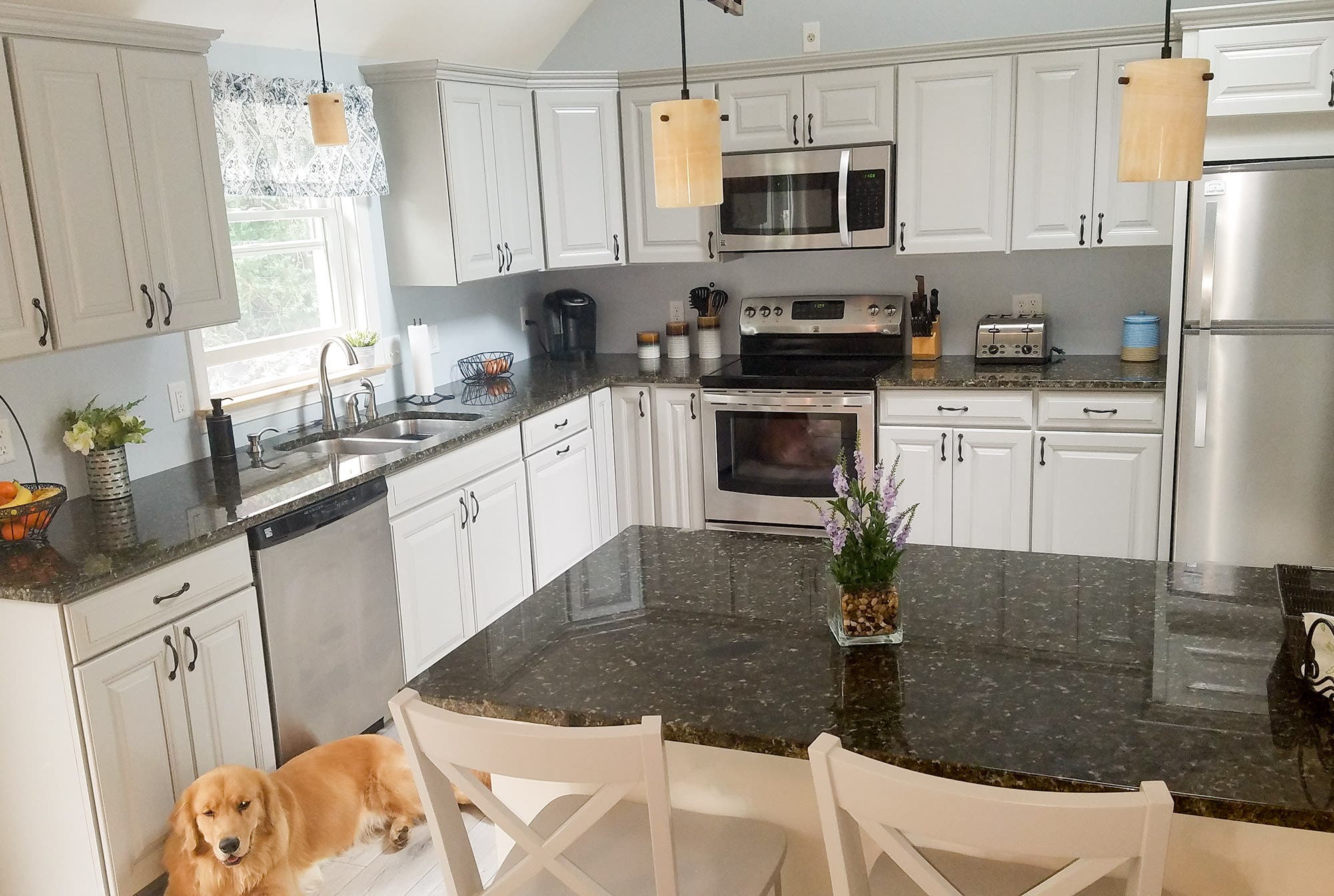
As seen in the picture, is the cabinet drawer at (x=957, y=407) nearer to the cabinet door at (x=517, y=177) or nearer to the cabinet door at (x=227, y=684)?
the cabinet door at (x=517, y=177)

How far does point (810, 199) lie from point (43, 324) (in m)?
2.83

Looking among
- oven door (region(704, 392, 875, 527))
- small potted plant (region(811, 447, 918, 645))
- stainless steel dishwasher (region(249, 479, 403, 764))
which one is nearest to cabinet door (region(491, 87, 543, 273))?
oven door (region(704, 392, 875, 527))

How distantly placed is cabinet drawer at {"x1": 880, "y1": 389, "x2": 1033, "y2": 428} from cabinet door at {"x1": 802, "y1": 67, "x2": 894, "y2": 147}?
3.37 feet

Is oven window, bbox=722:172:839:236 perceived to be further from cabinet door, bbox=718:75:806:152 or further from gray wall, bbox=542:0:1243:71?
gray wall, bbox=542:0:1243:71

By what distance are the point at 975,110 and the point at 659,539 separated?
2.58m

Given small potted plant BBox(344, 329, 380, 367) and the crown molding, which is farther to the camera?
small potted plant BBox(344, 329, 380, 367)

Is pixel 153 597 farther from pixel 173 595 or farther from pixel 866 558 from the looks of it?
pixel 866 558

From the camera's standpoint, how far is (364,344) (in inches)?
157

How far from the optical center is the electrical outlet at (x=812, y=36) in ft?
15.1

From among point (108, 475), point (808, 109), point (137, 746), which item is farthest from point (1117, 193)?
point (137, 746)

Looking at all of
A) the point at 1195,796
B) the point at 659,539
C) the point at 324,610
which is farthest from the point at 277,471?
the point at 1195,796

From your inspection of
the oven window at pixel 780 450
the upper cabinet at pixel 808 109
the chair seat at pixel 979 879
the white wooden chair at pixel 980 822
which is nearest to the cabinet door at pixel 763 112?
the upper cabinet at pixel 808 109

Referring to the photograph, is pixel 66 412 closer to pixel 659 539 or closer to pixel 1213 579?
pixel 659 539

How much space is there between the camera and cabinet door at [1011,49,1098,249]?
4.01 meters
